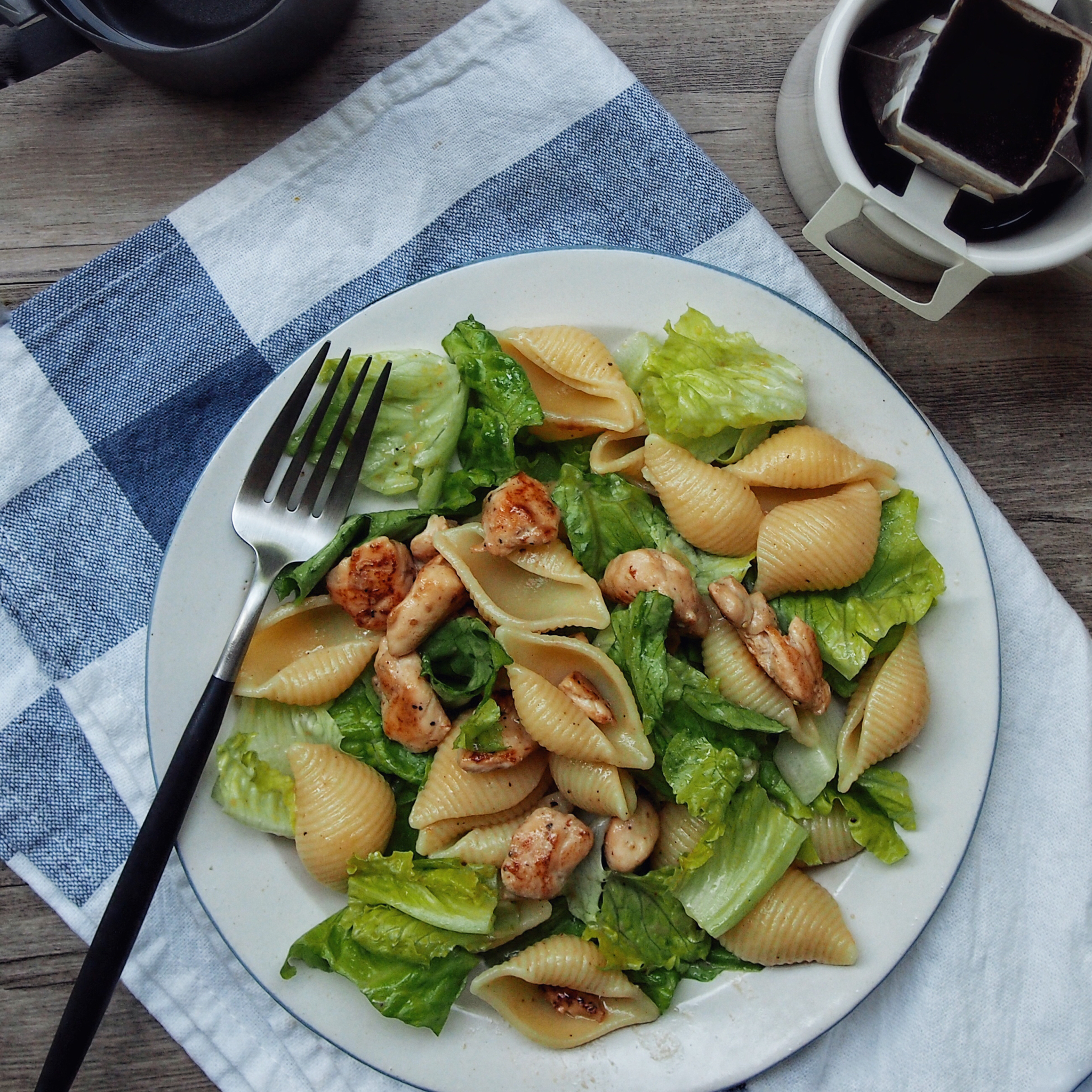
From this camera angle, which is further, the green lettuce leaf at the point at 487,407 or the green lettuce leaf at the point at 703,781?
the green lettuce leaf at the point at 487,407

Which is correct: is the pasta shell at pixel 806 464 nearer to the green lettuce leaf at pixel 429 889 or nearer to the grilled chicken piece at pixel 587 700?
the grilled chicken piece at pixel 587 700

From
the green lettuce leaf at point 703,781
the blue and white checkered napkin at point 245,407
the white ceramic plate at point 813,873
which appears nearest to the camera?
the green lettuce leaf at point 703,781

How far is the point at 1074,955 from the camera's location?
1666 millimetres

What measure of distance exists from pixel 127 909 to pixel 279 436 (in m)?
0.79

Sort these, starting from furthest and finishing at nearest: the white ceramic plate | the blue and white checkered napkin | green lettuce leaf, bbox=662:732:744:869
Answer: the blue and white checkered napkin, the white ceramic plate, green lettuce leaf, bbox=662:732:744:869

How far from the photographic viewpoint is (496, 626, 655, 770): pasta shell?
145cm

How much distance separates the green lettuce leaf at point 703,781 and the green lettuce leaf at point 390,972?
0.43 meters

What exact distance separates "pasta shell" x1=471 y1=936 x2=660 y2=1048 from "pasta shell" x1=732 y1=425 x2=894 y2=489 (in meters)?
0.83

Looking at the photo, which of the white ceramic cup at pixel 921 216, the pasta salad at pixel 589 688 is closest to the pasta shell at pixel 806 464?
the pasta salad at pixel 589 688

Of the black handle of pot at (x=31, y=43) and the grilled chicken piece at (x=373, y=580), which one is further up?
the black handle of pot at (x=31, y=43)

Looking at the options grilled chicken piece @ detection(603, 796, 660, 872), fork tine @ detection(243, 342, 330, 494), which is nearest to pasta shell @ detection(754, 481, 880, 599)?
grilled chicken piece @ detection(603, 796, 660, 872)

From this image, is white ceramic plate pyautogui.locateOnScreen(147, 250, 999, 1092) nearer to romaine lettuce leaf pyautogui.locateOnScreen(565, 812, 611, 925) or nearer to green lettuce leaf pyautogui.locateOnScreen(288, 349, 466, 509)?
green lettuce leaf pyautogui.locateOnScreen(288, 349, 466, 509)

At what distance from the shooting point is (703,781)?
1.41 meters

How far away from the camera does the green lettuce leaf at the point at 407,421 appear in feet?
5.09
